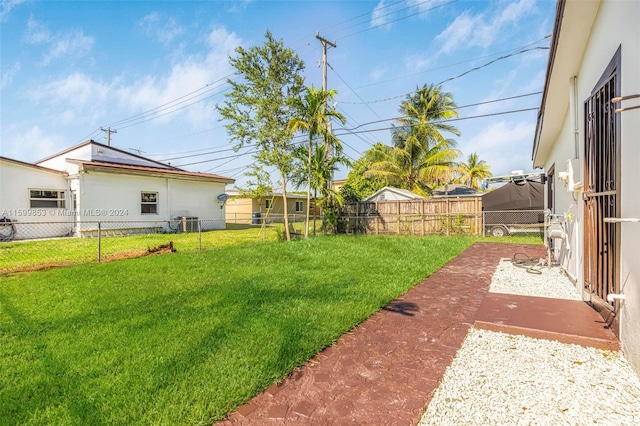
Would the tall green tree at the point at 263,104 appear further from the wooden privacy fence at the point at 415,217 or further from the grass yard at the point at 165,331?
the grass yard at the point at 165,331

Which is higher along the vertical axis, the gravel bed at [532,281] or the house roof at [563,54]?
the house roof at [563,54]

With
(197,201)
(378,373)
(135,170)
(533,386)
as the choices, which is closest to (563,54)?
(533,386)

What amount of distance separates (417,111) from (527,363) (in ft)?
64.3

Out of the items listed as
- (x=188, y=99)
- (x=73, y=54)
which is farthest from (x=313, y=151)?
(x=188, y=99)

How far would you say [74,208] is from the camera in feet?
42.6

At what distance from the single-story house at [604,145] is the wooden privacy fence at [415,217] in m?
8.75

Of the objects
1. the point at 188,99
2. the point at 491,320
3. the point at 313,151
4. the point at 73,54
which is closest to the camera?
the point at 491,320

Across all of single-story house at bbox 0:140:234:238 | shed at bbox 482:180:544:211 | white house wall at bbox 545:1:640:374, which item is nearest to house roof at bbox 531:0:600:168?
white house wall at bbox 545:1:640:374

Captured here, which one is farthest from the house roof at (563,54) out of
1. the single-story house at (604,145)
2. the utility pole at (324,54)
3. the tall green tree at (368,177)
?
the tall green tree at (368,177)

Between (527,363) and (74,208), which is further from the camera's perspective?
(74,208)

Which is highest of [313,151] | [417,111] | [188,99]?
[188,99]

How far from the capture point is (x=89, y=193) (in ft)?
41.0

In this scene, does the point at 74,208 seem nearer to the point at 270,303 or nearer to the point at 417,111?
the point at 270,303

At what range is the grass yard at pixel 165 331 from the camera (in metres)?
1.96
